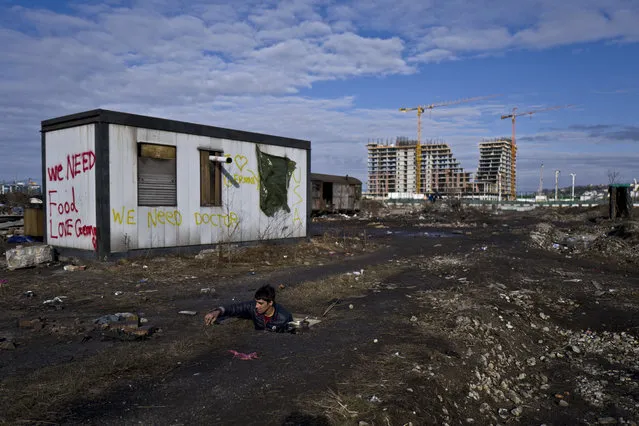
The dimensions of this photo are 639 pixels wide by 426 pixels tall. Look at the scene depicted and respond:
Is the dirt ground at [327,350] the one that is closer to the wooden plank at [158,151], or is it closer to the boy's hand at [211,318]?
the boy's hand at [211,318]

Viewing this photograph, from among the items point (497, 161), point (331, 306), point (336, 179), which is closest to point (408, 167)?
point (497, 161)

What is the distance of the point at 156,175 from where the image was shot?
11.2 meters

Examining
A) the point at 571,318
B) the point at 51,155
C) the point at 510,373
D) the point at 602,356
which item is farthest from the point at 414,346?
the point at 51,155

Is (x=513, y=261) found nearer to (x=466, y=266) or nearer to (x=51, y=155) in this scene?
(x=466, y=266)

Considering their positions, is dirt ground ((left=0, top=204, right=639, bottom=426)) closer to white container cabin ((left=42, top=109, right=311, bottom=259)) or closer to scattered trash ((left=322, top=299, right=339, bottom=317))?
scattered trash ((left=322, top=299, right=339, bottom=317))

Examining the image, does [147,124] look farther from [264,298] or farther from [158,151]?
[264,298]

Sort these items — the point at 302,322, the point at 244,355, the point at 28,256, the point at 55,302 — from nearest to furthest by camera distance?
the point at 244,355
the point at 302,322
the point at 55,302
the point at 28,256

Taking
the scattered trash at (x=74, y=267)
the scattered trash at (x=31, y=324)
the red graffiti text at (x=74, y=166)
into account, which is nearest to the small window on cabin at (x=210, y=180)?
the red graffiti text at (x=74, y=166)

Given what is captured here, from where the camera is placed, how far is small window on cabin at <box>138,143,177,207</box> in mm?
10930

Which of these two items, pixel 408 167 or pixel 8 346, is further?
pixel 408 167

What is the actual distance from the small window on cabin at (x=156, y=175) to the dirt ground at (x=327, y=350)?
169 centimetres

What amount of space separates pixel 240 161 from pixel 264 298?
833cm

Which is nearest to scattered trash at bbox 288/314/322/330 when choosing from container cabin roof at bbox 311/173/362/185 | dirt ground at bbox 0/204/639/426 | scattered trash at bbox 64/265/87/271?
dirt ground at bbox 0/204/639/426

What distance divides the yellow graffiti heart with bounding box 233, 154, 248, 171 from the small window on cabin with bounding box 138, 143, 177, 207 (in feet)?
6.68
